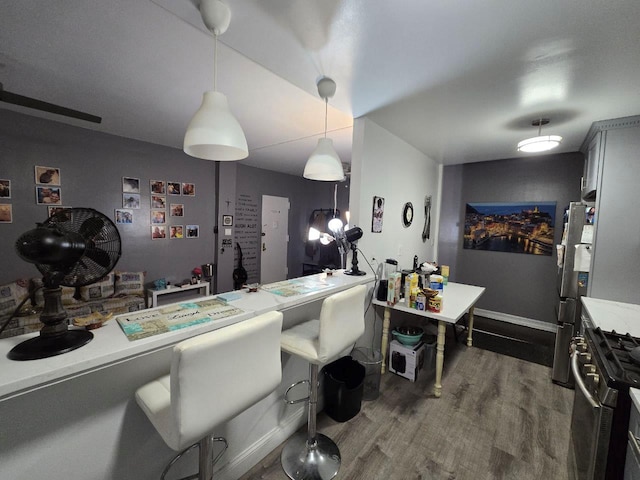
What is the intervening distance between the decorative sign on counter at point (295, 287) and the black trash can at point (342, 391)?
2.26 feet

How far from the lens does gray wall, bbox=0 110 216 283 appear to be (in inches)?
108

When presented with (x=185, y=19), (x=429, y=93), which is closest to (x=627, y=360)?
(x=429, y=93)

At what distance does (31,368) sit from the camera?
2.39 ft

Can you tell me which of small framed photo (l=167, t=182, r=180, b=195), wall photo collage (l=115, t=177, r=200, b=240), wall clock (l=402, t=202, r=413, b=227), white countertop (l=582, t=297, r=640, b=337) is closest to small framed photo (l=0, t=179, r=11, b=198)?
wall photo collage (l=115, t=177, r=200, b=240)

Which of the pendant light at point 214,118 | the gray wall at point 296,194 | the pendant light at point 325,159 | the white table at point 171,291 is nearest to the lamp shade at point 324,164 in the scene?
the pendant light at point 325,159

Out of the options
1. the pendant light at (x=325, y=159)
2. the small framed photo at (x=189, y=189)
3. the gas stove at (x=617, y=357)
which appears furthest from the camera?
the small framed photo at (x=189, y=189)

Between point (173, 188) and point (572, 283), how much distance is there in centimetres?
496

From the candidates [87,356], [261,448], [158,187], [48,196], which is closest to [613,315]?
[261,448]

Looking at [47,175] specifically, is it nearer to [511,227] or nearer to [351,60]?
[351,60]

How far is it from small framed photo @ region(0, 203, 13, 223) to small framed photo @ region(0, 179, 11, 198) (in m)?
0.09

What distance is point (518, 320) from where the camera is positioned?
145 inches

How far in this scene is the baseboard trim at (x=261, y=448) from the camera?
1.36 meters

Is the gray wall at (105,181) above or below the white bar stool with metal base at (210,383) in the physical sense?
above

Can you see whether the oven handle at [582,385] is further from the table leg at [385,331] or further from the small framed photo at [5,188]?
the small framed photo at [5,188]
